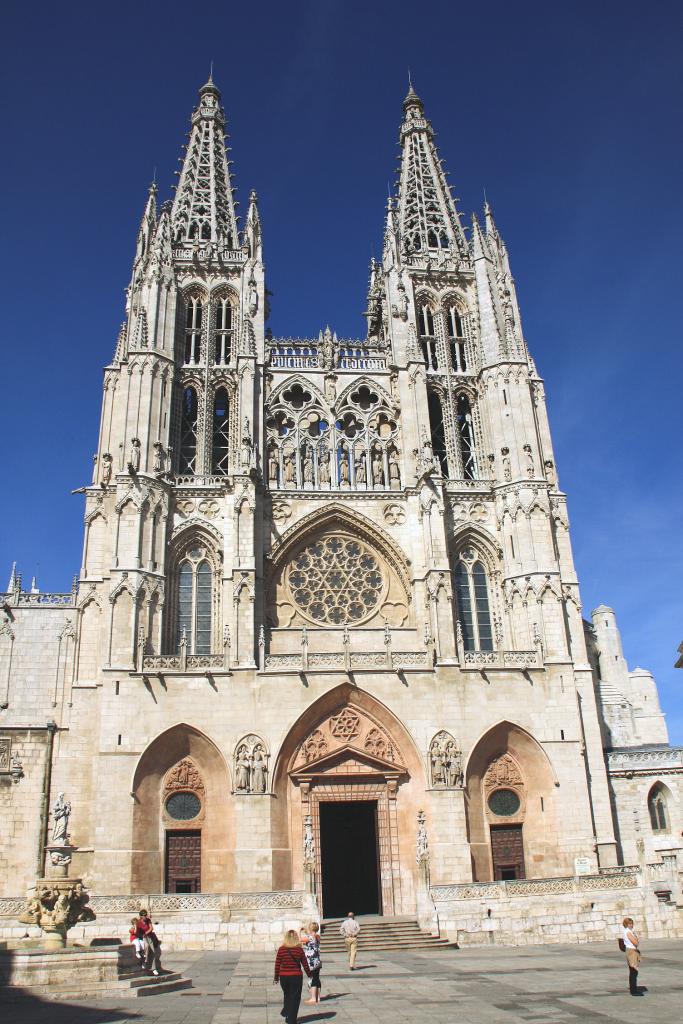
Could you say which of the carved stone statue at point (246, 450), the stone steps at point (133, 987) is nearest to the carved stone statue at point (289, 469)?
the carved stone statue at point (246, 450)

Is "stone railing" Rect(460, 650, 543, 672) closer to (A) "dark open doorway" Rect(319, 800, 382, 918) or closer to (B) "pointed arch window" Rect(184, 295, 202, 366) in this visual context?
(A) "dark open doorway" Rect(319, 800, 382, 918)

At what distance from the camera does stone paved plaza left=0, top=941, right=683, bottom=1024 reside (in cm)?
994

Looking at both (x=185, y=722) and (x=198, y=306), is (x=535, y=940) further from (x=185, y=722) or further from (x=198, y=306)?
(x=198, y=306)

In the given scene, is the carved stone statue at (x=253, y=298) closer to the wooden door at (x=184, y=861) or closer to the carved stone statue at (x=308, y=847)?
the wooden door at (x=184, y=861)

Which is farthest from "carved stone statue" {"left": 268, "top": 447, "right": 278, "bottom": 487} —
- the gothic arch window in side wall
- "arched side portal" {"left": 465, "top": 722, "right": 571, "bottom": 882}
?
"arched side portal" {"left": 465, "top": 722, "right": 571, "bottom": 882}

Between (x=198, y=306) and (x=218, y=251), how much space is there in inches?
99.1

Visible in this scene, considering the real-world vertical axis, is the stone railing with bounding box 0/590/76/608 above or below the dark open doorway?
above

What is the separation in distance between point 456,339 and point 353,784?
61.4 feet

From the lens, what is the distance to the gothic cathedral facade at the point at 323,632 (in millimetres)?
23922

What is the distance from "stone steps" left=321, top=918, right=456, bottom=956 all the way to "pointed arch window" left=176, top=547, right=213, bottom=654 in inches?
389

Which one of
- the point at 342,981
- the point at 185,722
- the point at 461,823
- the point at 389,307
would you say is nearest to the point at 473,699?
the point at 461,823

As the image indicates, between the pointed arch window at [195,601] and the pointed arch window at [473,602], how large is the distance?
8581 mm

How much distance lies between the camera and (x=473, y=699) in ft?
83.0

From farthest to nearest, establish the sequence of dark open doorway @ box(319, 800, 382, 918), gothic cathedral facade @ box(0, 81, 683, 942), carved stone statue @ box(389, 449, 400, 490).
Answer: carved stone statue @ box(389, 449, 400, 490)
dark open doorway @ box(319, 800, 382, 918)
gothic cathedral facade @ box(0, 81, 683, 942)
